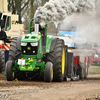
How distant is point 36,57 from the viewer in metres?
9.81

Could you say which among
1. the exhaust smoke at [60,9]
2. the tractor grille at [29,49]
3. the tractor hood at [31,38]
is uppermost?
the exhaust smoke at [60,9]

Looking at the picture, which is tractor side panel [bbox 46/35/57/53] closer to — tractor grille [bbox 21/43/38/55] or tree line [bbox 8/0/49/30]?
tractor grille [bbox 21/43/38/55]

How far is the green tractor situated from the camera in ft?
31.4

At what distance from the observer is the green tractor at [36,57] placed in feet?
31.4

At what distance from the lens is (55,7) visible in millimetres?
11266

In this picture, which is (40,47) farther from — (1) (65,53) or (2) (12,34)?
(2) (12,34)

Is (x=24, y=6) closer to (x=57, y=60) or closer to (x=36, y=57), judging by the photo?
(x=57, y=60)

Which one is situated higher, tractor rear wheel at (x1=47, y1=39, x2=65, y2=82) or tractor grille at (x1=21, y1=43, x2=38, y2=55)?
tractor grille at (x1=21, y1=43, x2=38, y2=55)

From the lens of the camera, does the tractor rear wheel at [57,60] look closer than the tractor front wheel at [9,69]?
No

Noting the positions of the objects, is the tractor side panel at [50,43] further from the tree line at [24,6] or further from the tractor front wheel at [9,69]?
the tree line at [24,6]

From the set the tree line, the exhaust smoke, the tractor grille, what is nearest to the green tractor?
the tractor grille

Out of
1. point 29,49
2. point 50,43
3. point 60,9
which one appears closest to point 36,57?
point 29,49

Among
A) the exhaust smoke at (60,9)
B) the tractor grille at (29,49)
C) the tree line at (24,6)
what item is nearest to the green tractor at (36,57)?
the tractor grille at (29,49)


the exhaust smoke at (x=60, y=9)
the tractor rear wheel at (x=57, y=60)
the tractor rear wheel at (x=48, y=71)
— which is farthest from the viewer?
the exhaust smoke at (x=60, y=9)
